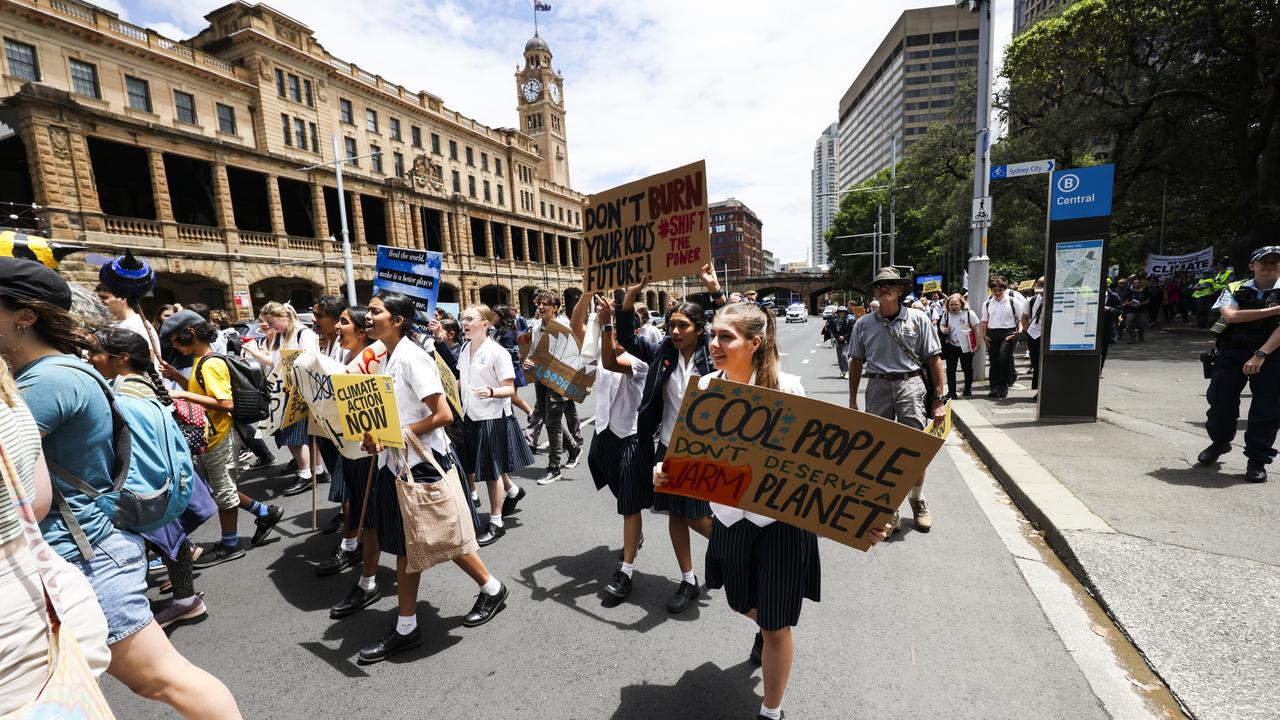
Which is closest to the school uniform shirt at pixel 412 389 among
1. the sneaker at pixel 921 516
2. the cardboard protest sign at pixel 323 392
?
the cardboard protest sign at pixel 323 392

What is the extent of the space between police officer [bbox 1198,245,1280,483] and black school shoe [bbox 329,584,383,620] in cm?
678

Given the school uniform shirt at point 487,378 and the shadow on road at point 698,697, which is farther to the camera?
the school uniform shirt at point 487,378

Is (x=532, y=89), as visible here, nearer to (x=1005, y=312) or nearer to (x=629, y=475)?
(x=1005, y=312)

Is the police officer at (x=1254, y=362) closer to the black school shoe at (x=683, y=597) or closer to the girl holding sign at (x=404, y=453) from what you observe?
the black school shoe at (x=683, y=597)

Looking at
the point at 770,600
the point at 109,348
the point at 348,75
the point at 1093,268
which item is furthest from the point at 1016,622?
the point at 348,75

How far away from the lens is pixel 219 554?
439 centimetres

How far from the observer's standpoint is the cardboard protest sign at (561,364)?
16.8ft

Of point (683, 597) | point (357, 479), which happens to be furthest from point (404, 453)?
point (683, 597)

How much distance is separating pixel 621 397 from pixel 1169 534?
376 cm

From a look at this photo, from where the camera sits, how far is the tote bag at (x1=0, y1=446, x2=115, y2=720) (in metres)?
1.21

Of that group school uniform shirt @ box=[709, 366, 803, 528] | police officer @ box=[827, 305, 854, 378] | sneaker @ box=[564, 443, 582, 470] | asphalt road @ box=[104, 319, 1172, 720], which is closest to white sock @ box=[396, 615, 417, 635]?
asphalt road @ box=[104, 319, 1172, 720]

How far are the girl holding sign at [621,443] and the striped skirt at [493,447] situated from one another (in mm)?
1082

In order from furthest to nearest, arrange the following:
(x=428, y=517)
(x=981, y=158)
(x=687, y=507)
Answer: (x=981, y=158)
(x=687, y=507)
(x=428, y=517)

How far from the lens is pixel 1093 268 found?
6.82 metres
